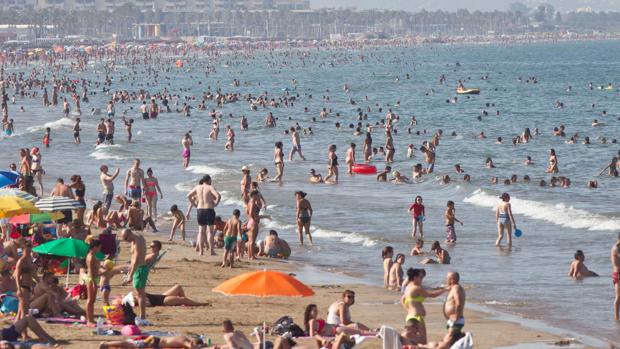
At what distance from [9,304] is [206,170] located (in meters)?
25.2

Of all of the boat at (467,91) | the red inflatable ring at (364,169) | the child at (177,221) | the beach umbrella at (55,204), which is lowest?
the boat at (467,91)

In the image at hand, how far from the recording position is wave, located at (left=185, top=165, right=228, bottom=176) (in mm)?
39969

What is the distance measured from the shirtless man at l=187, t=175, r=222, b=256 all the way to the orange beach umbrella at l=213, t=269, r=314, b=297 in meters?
7.64

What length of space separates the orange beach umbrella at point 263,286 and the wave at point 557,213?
1662cm

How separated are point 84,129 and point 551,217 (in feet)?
104

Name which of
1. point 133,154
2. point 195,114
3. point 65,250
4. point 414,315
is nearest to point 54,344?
point 65,250

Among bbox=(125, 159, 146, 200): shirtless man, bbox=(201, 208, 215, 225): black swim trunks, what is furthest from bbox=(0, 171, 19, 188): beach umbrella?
bbox=(201, 208, 215, 225): black swim trunks

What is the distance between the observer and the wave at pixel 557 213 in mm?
29203

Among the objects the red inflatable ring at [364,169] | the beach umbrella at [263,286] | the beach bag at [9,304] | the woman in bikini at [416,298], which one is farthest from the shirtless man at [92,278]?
the red inflatable ring at [364,169]

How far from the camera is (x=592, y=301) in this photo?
1934 centimetres

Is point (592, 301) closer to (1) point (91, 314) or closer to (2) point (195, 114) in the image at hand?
(1) point (91, 314)

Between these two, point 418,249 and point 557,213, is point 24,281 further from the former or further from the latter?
point 557,213

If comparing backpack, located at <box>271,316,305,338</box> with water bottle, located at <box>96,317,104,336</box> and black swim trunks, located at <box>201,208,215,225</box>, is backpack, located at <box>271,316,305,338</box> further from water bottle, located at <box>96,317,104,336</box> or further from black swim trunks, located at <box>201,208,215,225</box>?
black swim trunks, located at <box>201,208,215,225</box>

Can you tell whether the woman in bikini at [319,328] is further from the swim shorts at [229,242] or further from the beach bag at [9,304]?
the swim shorts at [229,242]
